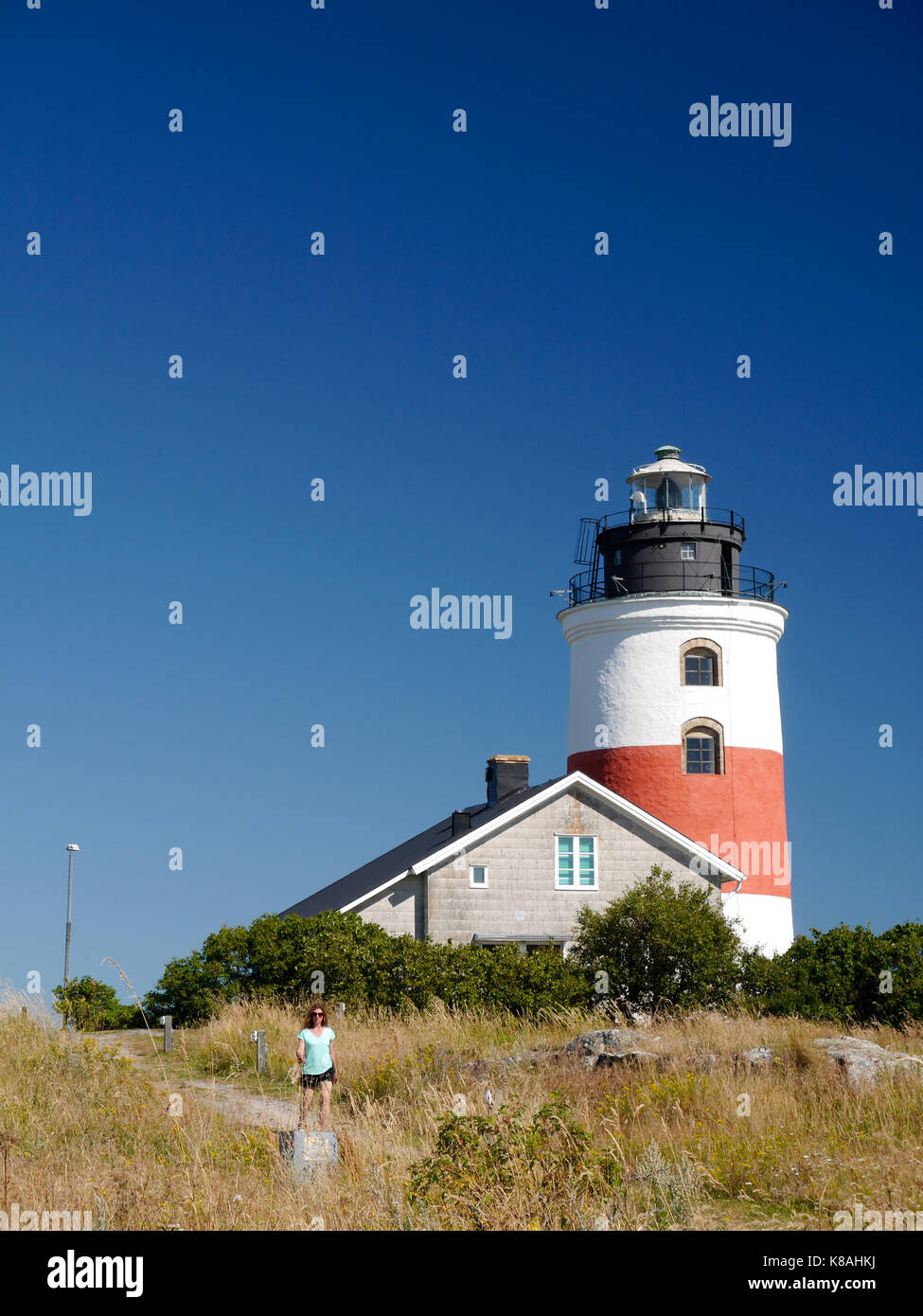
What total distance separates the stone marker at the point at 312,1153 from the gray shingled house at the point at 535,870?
20.7 meters

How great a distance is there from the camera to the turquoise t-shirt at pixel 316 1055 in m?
13.4

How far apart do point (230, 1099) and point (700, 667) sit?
2194 centimetres

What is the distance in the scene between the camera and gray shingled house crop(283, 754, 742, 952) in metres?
31.2

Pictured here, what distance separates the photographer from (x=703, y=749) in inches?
1358

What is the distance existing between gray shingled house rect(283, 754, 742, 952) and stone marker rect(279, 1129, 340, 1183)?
20.7 m

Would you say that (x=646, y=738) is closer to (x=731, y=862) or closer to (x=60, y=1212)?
(x=731, y=862)

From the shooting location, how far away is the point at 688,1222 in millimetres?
8336

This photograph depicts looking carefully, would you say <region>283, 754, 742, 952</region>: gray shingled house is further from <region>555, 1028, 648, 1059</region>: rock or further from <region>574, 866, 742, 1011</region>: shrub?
<region>555, 1028, 648, 1059</region>: rock

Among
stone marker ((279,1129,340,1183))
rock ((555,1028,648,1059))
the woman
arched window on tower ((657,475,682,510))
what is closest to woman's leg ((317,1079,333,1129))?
the woman

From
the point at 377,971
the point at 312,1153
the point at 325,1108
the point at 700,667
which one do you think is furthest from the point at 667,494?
the point at 312,1153

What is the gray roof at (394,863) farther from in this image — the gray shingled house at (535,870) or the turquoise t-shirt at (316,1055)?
the turquoise t-shirt at (316,1055)

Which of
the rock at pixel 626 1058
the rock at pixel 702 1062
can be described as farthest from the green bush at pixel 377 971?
the rock at pixel 702 1062

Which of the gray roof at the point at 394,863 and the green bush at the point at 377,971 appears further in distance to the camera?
the gray roof at the point at 394,863
